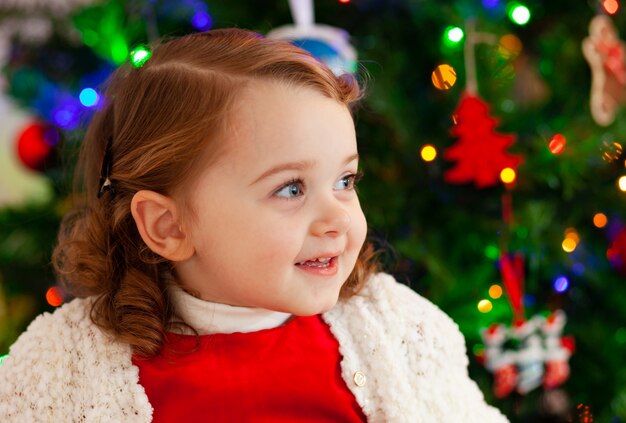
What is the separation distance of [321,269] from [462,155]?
17.0 inches

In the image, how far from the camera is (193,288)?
2.83 ft

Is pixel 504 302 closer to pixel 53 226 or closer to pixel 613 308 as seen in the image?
pixel 613 308

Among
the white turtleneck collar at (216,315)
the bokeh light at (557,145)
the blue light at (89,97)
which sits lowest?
the bokeh light at (557,145)

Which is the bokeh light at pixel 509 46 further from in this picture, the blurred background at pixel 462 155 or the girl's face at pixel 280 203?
the girl's face at pixel 280 203

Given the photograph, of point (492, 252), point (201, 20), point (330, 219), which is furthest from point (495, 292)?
point (201, 20)

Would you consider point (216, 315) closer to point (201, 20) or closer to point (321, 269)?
point (321, 269)

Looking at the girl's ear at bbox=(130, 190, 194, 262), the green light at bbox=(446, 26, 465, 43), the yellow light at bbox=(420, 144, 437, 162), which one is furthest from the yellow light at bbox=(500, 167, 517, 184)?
the girl's ear at bbox=(130, 190, 194, 262)

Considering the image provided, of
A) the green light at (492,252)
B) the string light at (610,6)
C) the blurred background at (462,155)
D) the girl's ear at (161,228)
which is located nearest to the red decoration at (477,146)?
the blurred background at (462,155)

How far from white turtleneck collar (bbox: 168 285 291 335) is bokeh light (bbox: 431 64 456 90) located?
21.2 inches

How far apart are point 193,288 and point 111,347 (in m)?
0.11

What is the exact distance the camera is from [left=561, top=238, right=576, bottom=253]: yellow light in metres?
1.23

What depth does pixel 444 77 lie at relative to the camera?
1.21 m

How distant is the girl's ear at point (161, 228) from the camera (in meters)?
0.83

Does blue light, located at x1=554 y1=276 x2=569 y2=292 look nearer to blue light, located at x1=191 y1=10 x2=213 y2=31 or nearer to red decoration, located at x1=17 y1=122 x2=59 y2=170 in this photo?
blue light, located at x1=191 y1=10 x2=213 y2=31
